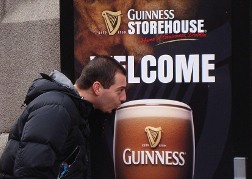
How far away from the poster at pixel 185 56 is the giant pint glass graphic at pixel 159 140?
5 centimetres

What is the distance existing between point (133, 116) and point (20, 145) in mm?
960

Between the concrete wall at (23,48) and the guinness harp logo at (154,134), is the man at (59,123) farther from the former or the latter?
the concrete wall at (23,48)

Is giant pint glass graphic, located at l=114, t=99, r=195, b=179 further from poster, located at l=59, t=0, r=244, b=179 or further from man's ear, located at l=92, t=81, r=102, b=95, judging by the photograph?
man's ear, located at l=92, t=81, r=102, b=95

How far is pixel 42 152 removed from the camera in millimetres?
2441

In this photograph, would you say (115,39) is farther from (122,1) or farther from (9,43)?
(9,43)

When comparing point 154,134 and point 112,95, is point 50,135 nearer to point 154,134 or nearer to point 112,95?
point 112,95

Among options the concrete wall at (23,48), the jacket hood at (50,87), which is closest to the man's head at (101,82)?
the jacket hood at (50,87)

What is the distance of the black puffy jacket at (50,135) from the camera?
8.04 ft

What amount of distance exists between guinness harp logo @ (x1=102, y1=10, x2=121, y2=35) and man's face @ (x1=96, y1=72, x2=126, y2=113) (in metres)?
0.48

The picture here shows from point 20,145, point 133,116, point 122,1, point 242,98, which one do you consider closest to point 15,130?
point 20,145

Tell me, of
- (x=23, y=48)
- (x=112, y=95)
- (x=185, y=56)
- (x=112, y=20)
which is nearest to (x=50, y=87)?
(x=112, y=95)

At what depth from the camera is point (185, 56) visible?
Result: 3.23 m

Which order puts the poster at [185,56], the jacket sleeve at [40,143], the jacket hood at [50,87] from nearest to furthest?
the jacket sleeve at [40,143] < the jacket hood at [50,87] < the poster at [185,56]

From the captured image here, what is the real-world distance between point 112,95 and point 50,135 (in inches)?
22.0
